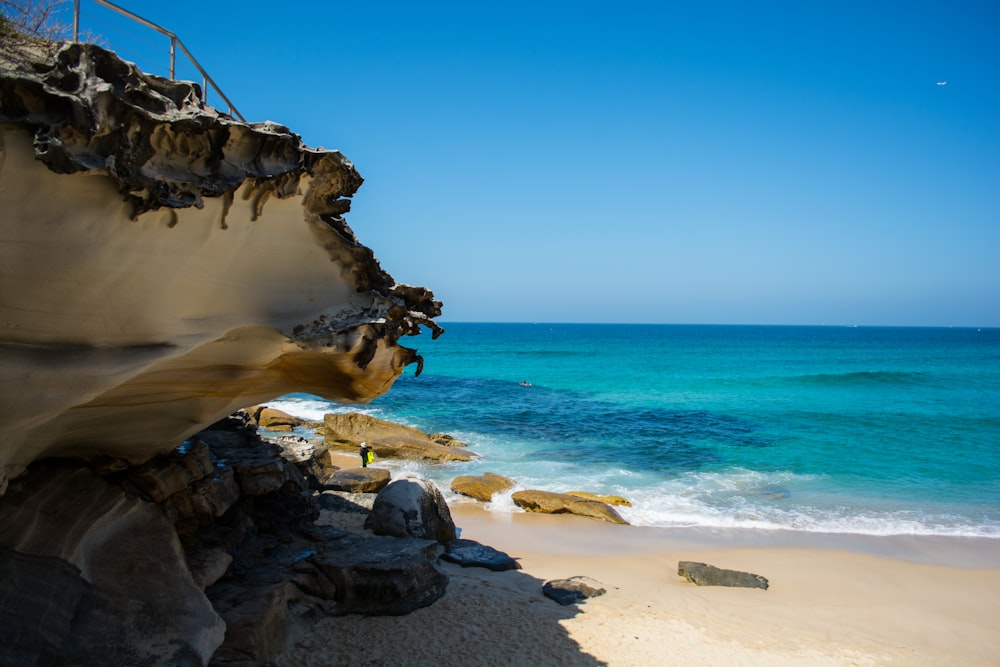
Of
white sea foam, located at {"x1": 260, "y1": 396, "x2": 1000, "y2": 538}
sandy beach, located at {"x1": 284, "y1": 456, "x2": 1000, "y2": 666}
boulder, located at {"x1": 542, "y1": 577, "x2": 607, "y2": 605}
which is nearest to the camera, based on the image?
sandy beach, located at {"x1": 284, "y1": 456, "x2": 1000, "y2": 666}

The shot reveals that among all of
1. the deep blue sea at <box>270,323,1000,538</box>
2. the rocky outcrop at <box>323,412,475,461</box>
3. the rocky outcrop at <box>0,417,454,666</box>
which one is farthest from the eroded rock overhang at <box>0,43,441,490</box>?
the rocky outcrop at <box>323,412,475,461</box>

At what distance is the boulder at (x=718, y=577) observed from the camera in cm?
1012

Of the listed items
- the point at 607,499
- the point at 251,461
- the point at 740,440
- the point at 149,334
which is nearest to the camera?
the point at 149,334

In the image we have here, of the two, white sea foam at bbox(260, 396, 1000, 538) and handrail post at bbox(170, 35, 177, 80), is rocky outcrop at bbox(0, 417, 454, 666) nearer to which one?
handrail post at bbox(170, 35, 177, 80)

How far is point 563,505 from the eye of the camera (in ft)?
44.9

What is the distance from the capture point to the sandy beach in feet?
23.0

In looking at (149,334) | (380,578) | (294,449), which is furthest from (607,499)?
(149,334)

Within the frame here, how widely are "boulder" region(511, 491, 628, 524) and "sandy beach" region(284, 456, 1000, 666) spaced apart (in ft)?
0.88

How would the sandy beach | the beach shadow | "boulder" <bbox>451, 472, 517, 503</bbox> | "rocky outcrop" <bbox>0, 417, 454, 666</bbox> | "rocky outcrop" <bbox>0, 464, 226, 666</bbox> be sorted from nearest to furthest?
1. "rocky outcrop" <bbox>0, 464, 226, 666</bbox>
2. "rocky outcrop" <bbox>0, 417, 454, 666</bbox>
3. the beach shadow
4. the sandy beach
5. "boulder" <bbox>451, 472, 517, 503</bbox>

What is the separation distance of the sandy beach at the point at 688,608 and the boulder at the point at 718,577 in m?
0.15

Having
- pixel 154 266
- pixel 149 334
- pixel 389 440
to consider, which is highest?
pixel 154 266

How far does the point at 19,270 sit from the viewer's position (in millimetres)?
3959

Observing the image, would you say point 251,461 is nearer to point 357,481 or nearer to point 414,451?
point 357,481

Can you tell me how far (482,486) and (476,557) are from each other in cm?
488
